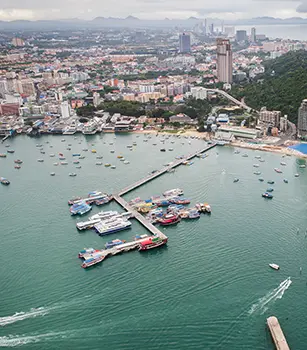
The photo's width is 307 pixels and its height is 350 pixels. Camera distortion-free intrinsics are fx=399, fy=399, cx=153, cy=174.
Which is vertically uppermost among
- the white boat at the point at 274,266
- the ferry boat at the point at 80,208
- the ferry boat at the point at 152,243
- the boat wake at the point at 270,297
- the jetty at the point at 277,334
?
the ferry boat at the point at 80,208

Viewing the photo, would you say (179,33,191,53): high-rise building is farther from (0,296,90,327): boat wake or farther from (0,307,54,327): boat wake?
(0,307,54,327): boat wake

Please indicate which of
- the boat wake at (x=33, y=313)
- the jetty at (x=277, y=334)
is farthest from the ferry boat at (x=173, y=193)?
the jetty at (x=277, y=334)

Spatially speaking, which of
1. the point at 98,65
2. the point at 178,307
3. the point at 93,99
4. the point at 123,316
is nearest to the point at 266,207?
the point at 178,307

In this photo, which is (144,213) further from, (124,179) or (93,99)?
(93,99)

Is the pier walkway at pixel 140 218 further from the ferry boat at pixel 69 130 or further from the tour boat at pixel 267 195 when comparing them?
the ferry boat at pixel 69 130

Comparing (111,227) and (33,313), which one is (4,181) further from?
(33,313)

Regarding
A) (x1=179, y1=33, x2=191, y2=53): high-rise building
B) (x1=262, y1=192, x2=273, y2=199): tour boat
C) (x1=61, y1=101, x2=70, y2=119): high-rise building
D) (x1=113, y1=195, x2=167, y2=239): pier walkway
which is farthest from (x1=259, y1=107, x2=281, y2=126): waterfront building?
(x1=179, y1=33, x2=191, y2=53): high-rise building
